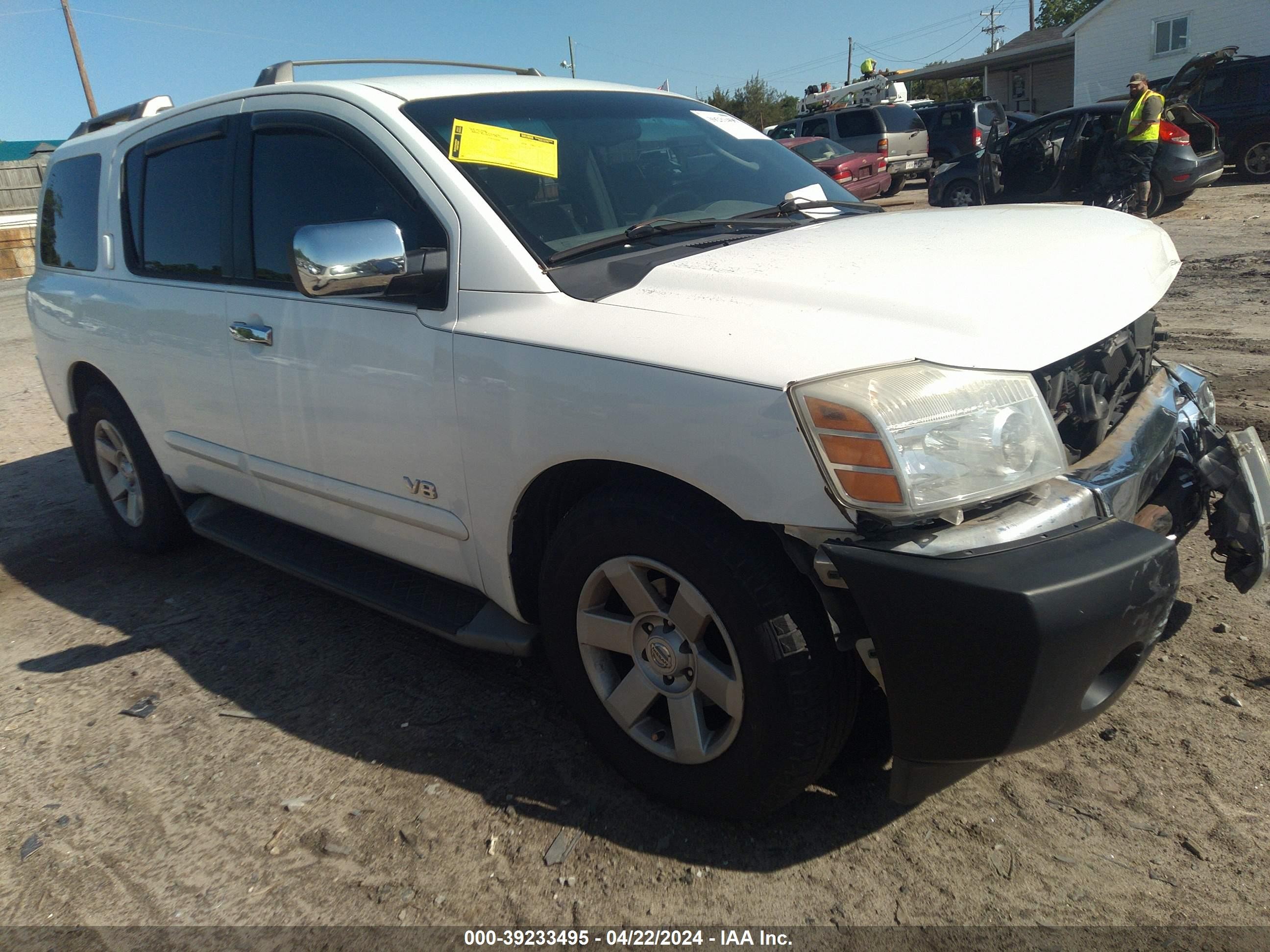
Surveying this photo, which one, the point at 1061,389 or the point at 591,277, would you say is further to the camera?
the point at 591,277

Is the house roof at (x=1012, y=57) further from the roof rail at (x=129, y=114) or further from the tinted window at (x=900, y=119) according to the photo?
the roof rail at (x=129, y=114)

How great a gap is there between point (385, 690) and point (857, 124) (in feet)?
65.2

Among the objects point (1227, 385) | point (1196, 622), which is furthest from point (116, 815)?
point (1227, 385)

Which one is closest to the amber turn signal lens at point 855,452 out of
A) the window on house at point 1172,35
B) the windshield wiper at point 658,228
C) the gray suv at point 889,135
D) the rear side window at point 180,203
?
the windshield wiper at point 658,228

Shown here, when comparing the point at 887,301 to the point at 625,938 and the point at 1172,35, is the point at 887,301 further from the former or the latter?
the point at 1172,35

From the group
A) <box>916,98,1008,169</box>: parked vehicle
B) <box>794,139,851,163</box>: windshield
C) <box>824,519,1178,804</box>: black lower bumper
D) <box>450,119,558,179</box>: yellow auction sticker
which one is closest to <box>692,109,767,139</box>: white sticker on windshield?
<box>450,119,558,179</box>: yellow auction sticker

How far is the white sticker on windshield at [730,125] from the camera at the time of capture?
11.5ft

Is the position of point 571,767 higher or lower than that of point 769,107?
lower

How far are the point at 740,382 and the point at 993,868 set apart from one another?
1278 mm

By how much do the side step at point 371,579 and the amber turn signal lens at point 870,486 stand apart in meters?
1.17

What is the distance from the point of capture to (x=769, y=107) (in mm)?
51031

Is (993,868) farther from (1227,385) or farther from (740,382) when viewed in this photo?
(1227,385)

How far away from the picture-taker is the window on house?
1115 inches

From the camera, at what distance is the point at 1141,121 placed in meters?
10.8
